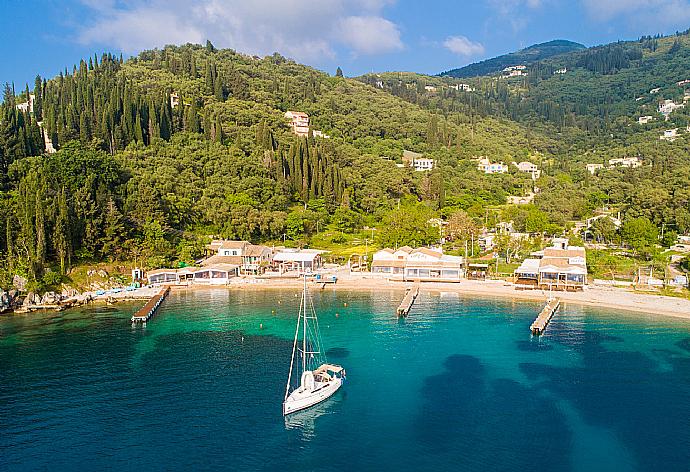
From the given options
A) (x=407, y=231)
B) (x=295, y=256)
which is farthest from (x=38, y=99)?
(x=407, y=231)

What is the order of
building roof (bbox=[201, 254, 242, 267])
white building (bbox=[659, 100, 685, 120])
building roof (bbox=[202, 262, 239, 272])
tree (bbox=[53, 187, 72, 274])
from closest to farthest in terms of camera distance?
tree (bbox=[53, 187, 72, 274]), building roof (bbox=[202, 262, 239, 272]), building roof (bbox=[201, 254, 242, 267]), white building (bbox=[659, 100, 685, 120])

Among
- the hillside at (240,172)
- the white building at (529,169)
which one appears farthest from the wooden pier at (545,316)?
the white building at (529,169)

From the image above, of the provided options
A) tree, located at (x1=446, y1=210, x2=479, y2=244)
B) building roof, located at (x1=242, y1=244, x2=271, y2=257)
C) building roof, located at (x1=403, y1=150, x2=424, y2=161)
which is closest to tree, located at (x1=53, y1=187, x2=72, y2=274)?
building roof, located at (x1=242, y1=244, x2=271, y2=257)

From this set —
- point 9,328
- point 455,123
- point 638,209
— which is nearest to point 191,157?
point 9,328

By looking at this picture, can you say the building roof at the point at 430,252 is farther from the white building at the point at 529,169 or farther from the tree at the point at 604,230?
the white building at the point at 529,169

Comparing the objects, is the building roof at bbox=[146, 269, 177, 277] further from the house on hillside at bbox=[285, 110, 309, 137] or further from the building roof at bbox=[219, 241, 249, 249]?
the house on hillside at bbox=[285, 110, 309, 137]

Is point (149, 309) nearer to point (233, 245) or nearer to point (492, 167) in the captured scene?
point (233, 245)

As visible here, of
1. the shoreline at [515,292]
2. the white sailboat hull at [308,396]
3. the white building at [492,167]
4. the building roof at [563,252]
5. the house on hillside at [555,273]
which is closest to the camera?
the white sailboat hull at [308,396]

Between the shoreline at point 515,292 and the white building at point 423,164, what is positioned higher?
the white building at point 423,164
